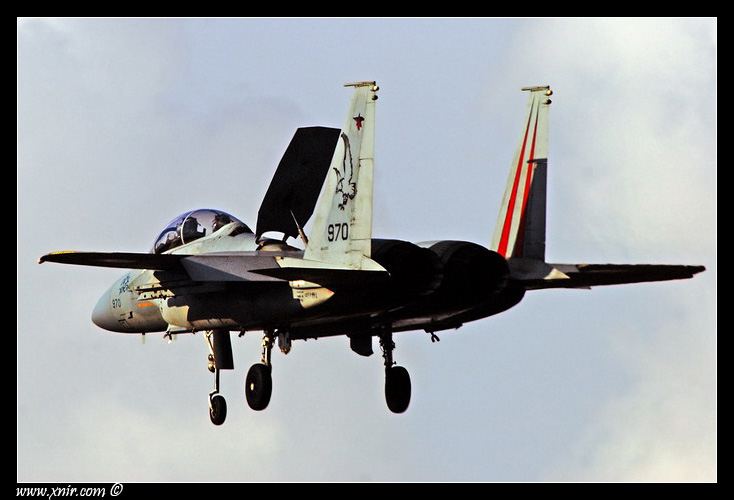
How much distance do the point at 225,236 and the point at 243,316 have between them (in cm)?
189

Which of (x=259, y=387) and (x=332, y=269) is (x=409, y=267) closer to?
(x=332, y=269)

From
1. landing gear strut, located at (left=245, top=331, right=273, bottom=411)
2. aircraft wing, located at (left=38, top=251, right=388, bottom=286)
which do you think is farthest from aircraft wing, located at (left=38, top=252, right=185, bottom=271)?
landing gear strut, located at (left=245, top=331, right=273, bottom=411)

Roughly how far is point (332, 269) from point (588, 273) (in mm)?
5273

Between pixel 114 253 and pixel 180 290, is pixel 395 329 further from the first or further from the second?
pixel 114 253

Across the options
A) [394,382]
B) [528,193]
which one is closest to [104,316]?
[394,382]

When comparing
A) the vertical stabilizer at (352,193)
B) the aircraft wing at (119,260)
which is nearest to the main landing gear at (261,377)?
the aircraft wing at (119,260)

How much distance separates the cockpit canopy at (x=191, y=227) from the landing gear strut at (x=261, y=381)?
240cm

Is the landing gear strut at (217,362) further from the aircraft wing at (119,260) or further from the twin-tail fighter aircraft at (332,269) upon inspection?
the aircraft wing at (119,260)

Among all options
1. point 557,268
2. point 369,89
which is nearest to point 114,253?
point 369,89

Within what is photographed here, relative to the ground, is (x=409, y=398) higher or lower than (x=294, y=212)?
lower

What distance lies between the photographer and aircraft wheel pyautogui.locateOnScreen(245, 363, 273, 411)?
32875 millimetres

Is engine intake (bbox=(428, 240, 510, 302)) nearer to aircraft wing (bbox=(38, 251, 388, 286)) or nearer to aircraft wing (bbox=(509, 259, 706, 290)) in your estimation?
aircraft wing (bbox=(509, 259, 706, 290))

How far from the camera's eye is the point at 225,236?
3297cm

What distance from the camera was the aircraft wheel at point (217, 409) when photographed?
34.2 m
